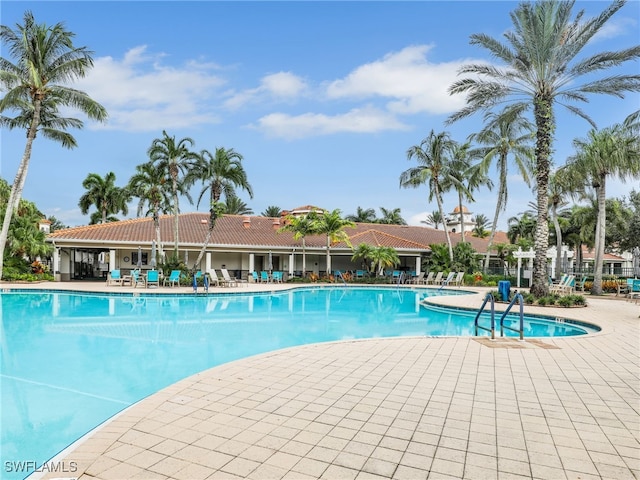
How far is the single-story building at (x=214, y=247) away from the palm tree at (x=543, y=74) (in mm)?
16380

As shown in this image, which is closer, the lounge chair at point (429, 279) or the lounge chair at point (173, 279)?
the lounge chair at point (173, 279)

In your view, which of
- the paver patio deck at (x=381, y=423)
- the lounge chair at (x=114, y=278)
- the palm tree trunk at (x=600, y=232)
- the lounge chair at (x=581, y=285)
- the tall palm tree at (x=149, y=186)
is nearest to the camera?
the paver patio deck at (x=381, y=423)

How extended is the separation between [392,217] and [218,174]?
36491 millimetres

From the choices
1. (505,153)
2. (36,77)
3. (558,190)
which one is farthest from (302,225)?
(558,190)

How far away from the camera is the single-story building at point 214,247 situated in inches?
1081

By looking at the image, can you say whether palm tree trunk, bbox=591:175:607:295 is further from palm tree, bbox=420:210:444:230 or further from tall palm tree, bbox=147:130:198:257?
palm tree, bbox=420:210:444:230

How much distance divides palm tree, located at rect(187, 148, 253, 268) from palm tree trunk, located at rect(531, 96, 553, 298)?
1568 centimetres

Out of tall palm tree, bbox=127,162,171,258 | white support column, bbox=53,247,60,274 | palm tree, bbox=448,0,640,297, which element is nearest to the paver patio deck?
palm tree, bbox=448,0,640,297

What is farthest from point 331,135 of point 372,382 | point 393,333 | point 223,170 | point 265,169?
point 372,382

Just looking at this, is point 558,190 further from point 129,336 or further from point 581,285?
point 129,336

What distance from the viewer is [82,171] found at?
41.0m

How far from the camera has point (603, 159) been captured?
20109 mm

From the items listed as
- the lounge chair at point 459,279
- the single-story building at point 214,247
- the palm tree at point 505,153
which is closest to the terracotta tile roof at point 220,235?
the single-story building at point 214,247

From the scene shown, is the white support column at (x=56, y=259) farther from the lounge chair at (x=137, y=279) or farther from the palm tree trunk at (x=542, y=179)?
the palm tree trunk at (x=542, y=179)
